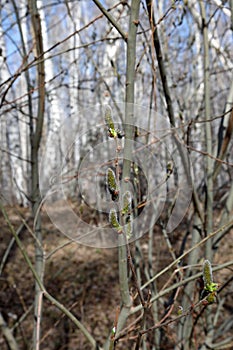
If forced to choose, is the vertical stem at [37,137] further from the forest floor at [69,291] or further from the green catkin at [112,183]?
the forest floor at [69,291]

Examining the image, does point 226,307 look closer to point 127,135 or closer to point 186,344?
point 186,344

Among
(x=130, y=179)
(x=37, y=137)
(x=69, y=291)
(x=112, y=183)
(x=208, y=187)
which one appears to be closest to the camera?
(x=112, y=183)

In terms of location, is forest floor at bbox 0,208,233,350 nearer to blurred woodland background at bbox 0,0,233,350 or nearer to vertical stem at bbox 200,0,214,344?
blurred woodland background at bbox 0,0,233,350

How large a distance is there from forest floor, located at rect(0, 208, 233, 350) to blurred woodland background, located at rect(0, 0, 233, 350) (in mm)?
21

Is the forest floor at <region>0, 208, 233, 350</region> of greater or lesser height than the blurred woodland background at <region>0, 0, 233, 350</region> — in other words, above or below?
below

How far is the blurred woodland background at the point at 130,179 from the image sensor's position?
40.4 inches

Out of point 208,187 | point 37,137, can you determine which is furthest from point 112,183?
point 37,137

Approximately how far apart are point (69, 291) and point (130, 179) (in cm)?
437

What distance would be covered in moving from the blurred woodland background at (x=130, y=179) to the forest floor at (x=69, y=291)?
2 cm

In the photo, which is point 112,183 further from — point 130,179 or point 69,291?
point 69,291

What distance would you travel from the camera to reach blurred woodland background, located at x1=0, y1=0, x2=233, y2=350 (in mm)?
1026

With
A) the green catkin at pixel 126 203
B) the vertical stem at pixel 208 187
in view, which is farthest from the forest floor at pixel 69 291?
the green catkin at pixel 126 203

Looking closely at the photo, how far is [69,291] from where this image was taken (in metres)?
5.11

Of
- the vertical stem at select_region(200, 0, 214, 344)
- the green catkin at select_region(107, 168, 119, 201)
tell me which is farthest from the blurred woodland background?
the green catkin at select_region(107, 168, 119, 201)
